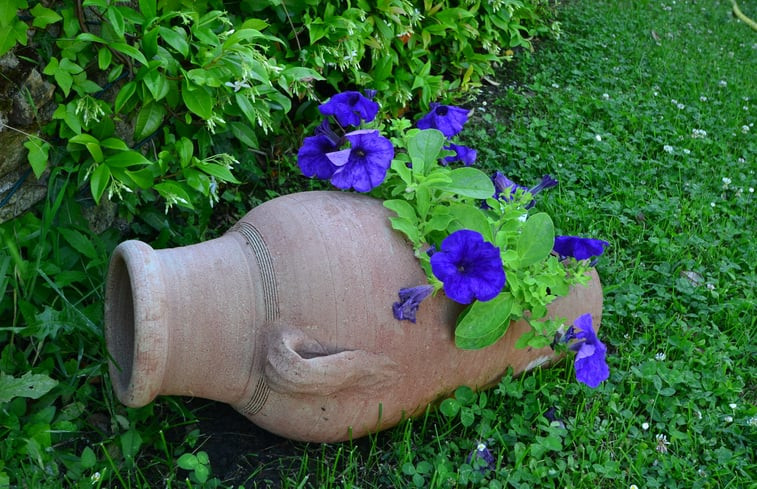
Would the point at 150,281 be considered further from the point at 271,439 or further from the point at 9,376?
the point at 271,439

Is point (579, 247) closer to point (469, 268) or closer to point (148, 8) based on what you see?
point (469, 268)

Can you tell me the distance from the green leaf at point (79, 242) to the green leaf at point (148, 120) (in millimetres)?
337

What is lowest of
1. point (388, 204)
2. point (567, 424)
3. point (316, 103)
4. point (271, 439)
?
point (271, 439)

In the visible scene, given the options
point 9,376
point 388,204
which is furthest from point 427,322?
point 9,376

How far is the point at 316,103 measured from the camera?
2949 mm

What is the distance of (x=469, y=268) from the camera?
5.82 feet

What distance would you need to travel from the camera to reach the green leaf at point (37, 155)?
1.95 meters

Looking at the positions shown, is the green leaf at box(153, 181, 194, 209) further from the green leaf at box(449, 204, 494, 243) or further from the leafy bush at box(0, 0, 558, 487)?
the green leaf at box(449, 204, 494, 243)

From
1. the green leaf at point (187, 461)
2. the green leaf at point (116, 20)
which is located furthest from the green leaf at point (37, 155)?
the green leaf at point (187, 461)

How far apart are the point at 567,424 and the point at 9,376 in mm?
1526

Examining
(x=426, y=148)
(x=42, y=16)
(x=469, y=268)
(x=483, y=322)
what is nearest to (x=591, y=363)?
(x=483, y=322)

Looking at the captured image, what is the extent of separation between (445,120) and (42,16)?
117 cm

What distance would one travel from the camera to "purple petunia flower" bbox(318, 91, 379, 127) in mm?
2098

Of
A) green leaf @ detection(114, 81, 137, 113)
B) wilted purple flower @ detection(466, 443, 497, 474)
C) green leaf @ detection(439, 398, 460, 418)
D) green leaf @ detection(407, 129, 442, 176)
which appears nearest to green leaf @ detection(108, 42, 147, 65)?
green leaf @ detection(114, 81, 137, 113)
